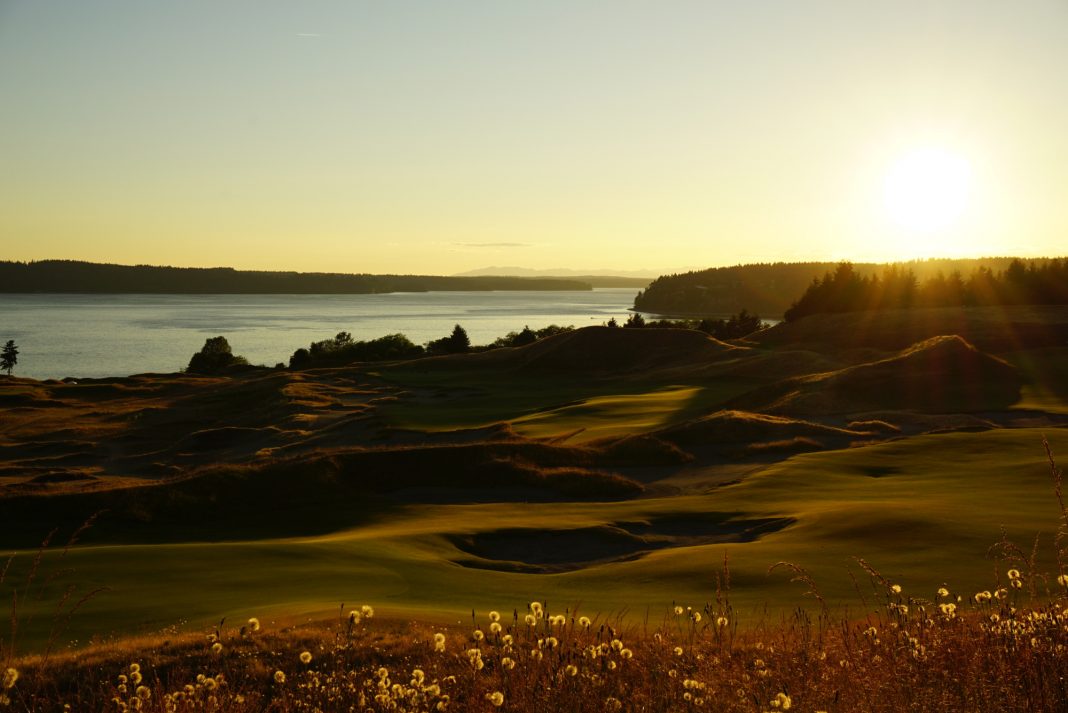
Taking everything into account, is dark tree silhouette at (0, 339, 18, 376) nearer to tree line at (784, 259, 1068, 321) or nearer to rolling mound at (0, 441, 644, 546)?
rolling mound at (0, 441, 644, 546)

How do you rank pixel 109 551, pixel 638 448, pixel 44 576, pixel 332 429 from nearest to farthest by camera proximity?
pixel 44 576
pixel 109 551
pixel 638 448
pixel 332 429

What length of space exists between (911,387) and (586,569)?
4226cm

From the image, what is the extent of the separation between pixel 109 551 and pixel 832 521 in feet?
59.4

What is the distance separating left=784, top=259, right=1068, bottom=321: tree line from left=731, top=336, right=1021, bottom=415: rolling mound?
57752 millimetres

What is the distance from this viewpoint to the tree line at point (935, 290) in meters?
112

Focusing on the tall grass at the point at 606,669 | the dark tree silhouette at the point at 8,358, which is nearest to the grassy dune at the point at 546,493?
the tall grass at the point at 606,669

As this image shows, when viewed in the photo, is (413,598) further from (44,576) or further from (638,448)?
(638,448)

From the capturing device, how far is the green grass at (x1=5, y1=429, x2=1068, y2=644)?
1634 centimetres

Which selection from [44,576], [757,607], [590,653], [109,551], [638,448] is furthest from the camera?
[638,448]

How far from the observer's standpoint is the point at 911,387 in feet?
187

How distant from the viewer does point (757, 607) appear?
15477 mm

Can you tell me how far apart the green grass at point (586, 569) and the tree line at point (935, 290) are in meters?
93.8

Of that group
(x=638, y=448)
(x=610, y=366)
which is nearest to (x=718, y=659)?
(x=638, y=448)

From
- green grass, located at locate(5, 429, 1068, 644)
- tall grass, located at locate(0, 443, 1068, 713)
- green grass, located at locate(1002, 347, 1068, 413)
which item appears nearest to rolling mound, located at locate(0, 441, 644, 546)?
green grass, located at locate(5, 429, 1068, 644)
